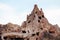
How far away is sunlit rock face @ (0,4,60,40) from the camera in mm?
24475

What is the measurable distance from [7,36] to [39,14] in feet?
22.8

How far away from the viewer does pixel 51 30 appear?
25766 millimetres

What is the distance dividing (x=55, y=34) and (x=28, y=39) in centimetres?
453

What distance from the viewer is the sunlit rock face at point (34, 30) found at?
964 inches

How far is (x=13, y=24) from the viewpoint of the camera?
101 feet

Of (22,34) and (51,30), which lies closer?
(51,30)

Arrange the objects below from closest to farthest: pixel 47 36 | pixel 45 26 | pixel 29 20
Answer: pixel 47 36 → pixel 45 26 → pixel 29 20

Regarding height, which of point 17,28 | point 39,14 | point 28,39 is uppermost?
point 39,14

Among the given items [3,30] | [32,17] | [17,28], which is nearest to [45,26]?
[32,17]

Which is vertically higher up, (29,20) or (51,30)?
(29,20)

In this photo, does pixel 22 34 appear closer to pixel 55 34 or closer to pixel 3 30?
pixel 3 30

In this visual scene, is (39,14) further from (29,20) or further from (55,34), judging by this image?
(55,34)

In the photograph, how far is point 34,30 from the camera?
26.1 metres

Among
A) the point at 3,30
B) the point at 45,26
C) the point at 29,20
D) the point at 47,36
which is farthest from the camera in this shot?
the point at 3,30
